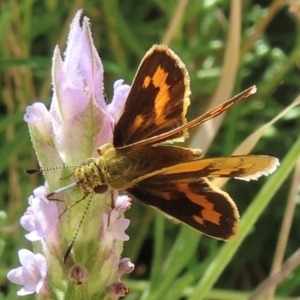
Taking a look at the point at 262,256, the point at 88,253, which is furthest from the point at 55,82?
the point at 262,256

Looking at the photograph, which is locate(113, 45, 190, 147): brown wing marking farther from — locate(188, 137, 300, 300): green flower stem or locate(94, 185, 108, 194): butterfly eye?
locate(188, 137, 300, 300): green flower stem

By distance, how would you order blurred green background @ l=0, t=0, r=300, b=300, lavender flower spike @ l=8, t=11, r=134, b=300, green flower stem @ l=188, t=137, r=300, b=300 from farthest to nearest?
blurred green background @ l=0, t=0, r=300, b=300 < green flower stem @ l=188, t=137, r=300, b=300 < lavender flower spike @ l=8, t=11, r=134, b=300

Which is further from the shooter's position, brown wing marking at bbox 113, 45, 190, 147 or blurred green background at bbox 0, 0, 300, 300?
blurred green background at bbox 0, 0, 300, 300

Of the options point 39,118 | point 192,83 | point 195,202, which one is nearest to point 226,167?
point 195,202

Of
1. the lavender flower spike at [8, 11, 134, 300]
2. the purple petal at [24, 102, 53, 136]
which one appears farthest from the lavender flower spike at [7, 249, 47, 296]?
the purple petal at [24, 102, 53, 136]

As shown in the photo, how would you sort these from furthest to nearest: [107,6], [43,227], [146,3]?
1. [146,3]
2. [107,6]
3. [43,227]

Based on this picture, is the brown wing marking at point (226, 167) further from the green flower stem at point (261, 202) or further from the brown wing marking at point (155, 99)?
the green flower stem at point (261, 202)

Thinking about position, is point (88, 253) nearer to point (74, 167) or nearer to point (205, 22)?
point (74, 167)
